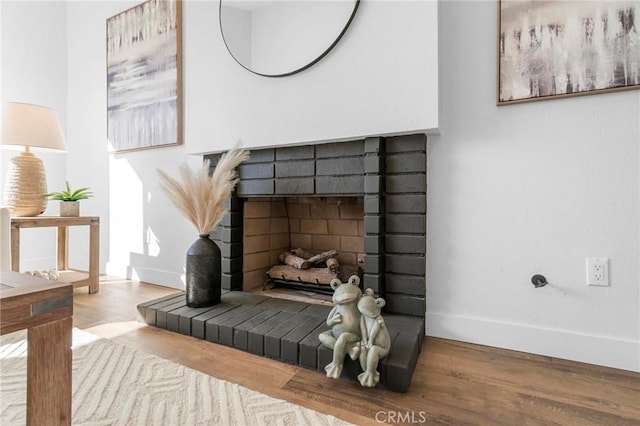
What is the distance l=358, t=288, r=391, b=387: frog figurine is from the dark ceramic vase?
90 cm

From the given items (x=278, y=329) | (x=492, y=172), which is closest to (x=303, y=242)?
(x=278, y=329)

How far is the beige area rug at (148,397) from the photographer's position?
0.92 m

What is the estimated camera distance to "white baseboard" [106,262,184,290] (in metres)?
2.34

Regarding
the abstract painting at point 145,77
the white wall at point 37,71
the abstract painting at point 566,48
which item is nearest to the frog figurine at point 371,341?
the abstract painting at point 566,48

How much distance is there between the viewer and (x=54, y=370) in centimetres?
59

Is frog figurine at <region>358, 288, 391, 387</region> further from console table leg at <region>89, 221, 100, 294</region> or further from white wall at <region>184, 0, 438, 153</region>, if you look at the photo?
console table leg at <region>89, 221, 100, 294</region>

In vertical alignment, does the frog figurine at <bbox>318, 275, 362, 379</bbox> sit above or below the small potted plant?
below

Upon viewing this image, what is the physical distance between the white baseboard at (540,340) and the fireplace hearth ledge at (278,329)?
0.16 meters

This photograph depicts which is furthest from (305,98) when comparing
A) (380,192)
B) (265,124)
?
(380,192)

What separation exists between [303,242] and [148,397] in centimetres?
136

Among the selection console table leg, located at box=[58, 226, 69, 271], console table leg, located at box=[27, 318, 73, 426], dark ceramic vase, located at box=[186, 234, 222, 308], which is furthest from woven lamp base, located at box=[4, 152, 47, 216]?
console table leg, located at box=[27, 318, 73, 426]

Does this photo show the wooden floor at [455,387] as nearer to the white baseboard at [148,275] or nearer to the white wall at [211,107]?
the white baseboard at [148,275]

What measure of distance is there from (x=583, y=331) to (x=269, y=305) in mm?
1397

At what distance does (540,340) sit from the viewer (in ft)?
4.42
